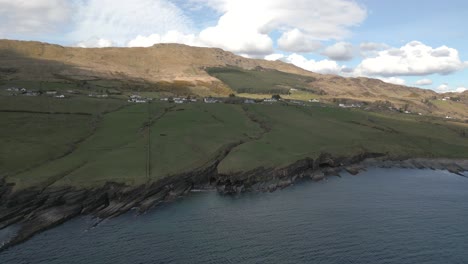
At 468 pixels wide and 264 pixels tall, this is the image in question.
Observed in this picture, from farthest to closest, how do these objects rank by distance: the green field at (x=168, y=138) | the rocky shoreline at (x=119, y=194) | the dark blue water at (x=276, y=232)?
1. the green field at (x=168, y=138)
2. the rocky shoreline at (x=119, y=194)
3. the dark blue water at (x=276, y=232)

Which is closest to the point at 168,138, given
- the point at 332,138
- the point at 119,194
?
the point at 119,194

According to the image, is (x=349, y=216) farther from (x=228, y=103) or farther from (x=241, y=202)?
(x=228, y=103)


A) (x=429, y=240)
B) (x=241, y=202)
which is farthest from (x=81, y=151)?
(x=429, y=240)

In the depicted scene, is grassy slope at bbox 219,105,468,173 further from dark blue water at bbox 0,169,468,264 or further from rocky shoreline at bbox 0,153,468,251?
dark blue water at bbox 0,169,468,264

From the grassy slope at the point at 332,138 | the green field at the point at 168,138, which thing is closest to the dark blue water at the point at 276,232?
the green field at the point at 168,138

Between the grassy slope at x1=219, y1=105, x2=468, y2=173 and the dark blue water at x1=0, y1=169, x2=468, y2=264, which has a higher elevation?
the grassy slope at x1=219, y1=105, x2=468, y2=173

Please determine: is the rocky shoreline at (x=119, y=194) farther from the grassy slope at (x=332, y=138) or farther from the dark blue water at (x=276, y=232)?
the grassy slope at (x=332, y=138)

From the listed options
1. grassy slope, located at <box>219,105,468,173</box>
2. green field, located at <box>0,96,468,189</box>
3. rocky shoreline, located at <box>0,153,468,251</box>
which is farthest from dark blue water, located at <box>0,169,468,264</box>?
grassy slope, located at <box>219,105,468,173</box>
